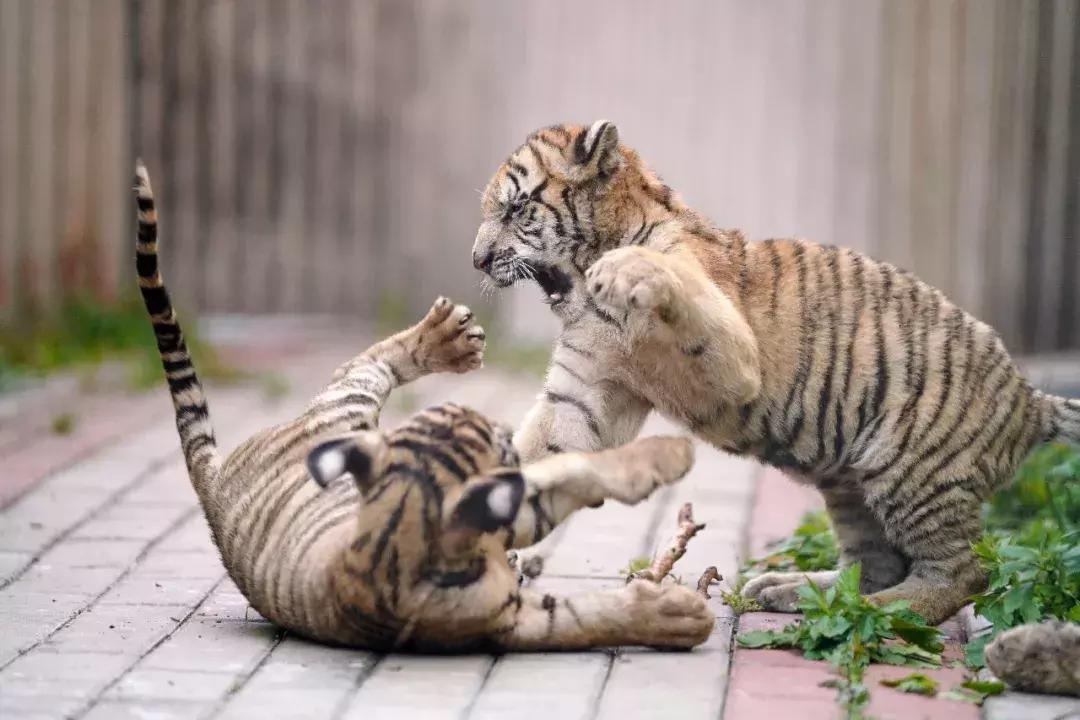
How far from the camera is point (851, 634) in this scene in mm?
4070

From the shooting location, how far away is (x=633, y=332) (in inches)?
172

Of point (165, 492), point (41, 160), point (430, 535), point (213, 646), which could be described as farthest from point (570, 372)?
point (41, 160)

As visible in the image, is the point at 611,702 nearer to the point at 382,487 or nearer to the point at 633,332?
the point at 382,487

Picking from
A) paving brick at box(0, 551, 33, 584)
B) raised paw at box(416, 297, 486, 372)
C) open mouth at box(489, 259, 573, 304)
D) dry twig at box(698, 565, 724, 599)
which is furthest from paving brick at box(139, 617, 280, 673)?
open mouth at box(489, 259, 573, 304)

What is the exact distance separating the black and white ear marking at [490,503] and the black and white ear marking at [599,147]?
4.73 feet

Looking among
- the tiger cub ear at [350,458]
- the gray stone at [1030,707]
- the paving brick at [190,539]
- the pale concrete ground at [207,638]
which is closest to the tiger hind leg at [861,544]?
the pale concrete ground at [207,638]

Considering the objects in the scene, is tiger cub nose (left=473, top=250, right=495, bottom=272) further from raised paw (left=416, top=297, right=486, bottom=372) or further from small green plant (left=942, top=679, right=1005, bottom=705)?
small green plant (left=942, top=679, right=1005, bottom=705)

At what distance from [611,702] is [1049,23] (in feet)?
20.2

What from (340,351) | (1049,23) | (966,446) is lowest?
(340,351)

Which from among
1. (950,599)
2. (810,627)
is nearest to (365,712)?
(810,627)

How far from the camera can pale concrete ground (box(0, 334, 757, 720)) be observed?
366 centimetres

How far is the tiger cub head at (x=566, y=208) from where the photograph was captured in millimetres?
4824

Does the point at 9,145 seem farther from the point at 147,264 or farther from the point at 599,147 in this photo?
the point at 599,147

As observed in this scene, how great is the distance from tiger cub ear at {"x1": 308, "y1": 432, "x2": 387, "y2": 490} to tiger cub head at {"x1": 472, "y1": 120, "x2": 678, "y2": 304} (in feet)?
3.88
